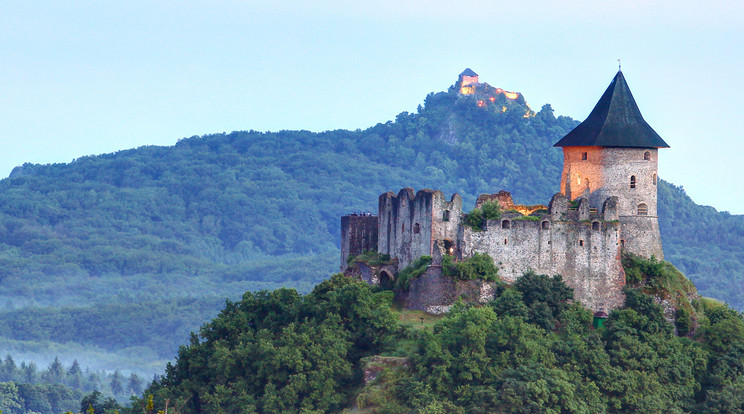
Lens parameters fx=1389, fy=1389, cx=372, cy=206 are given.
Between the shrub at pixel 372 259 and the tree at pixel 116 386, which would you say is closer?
the shrub at pixel 372 259

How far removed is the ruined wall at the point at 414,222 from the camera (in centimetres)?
7769

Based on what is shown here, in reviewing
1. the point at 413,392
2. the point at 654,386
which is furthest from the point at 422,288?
the point at 654,386

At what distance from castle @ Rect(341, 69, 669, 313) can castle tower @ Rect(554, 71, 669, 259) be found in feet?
0.19

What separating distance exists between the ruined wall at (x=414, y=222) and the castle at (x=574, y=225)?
0.19 ft

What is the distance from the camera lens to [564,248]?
3029 inches

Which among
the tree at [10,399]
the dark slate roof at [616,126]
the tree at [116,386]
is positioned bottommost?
the tree at [116,386]

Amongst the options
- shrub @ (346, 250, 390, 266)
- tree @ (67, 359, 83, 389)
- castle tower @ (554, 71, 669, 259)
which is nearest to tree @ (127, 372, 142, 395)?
tree @ (67, 359, 83, 389)

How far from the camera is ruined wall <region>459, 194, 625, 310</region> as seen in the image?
3022 inches

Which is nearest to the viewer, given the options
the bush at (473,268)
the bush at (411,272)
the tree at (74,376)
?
the bush at (473,268)

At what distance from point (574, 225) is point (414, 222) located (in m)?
9.25

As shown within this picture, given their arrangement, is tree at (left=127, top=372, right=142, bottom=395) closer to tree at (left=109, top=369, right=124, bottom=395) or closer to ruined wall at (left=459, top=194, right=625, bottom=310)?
tree at (left=109, top=369, right=124, bottom=395)

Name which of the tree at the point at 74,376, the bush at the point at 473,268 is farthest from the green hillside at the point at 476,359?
the tree at the point at 74,376

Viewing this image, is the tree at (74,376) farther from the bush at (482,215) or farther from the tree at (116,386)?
the bush at (482,215)

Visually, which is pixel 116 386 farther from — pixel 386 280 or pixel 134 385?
pixel 386 280
